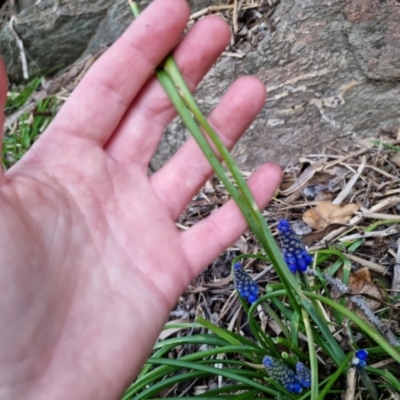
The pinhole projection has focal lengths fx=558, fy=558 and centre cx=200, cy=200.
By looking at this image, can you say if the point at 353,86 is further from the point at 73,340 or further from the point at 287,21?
the point at 73,340

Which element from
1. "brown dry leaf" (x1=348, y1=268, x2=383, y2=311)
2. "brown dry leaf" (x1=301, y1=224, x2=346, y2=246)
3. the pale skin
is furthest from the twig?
"brown dry leaf" (x1=348, y1=268, x2=383, y2=311)

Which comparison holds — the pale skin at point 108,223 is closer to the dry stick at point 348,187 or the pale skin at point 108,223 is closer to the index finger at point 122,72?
the index finger at point 122,72

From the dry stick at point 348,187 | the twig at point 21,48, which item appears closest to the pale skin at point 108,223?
the dry stick at point 348,187

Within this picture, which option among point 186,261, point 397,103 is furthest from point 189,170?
point 397,103

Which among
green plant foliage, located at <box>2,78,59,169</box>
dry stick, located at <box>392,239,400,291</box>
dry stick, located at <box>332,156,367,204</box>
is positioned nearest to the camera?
dry stick, located at <box>392,239,400,291</box>

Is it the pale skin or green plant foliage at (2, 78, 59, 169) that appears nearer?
the pale skin

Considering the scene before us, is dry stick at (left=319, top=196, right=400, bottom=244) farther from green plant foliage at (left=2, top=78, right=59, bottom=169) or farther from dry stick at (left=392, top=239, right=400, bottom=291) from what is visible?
green plant foliage at (left=2, top=78, right=59, bottom=169)

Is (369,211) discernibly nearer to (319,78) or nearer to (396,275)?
(396,275)

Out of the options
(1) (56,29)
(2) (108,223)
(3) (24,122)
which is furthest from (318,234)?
(1) (56,29)
